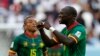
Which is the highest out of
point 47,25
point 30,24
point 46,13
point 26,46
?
point 47,25

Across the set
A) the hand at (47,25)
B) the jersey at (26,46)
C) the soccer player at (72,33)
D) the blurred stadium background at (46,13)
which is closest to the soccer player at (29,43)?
the jersey at (26,46)

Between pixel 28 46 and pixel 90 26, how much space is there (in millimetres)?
7808

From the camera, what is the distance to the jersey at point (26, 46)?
8.12 m

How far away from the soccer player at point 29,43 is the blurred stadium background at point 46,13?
6.82m

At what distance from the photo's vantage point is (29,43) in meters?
8.20

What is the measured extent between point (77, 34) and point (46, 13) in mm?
9179

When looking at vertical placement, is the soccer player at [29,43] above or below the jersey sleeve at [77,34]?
below

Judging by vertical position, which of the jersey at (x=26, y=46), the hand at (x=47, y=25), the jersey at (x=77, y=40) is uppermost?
Answer: the hand at (x=47, y=25)

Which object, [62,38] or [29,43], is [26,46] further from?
[62,38]

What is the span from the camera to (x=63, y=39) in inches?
251

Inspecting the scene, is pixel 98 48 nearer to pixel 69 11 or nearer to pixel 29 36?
pixel 29 36

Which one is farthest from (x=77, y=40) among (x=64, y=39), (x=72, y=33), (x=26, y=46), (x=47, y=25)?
(x=26, y=46)

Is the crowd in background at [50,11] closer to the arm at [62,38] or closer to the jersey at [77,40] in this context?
Result: the jersey at [77,40]

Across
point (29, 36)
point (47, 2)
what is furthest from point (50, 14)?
point (29, 36)
